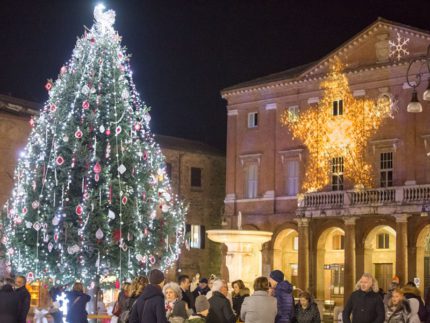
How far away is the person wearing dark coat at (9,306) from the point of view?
14109 mm

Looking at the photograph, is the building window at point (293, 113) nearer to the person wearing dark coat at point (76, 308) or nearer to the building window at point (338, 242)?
Answer: the building window at point (338, 242)

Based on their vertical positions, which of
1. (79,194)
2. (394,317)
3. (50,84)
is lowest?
(394,317)

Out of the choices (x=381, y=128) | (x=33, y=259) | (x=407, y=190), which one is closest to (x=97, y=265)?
(x=33, y=259)

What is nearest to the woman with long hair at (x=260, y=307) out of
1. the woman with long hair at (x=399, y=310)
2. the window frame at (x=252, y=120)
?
the woman with long hair at (x=399, y=310)

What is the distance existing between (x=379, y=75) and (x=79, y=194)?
20.9 metres

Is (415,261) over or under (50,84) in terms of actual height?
under

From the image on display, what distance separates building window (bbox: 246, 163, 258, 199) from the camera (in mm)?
46156

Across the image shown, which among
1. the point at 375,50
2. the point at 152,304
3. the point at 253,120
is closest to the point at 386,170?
the point at 375,50

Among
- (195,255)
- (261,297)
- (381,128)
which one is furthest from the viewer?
(195,255)

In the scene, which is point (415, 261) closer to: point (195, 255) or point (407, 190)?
point (407, 190)

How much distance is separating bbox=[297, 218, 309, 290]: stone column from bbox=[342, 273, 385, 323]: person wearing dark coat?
2960 cm

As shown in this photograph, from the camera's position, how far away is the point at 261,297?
1185cm

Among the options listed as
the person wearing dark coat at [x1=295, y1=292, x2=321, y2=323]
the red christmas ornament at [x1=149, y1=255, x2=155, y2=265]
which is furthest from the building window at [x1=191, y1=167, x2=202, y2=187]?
the person wearing dark coat at [x1=295, y1=292, x2=321, y2=323]

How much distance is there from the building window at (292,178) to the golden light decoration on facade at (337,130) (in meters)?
0.81
